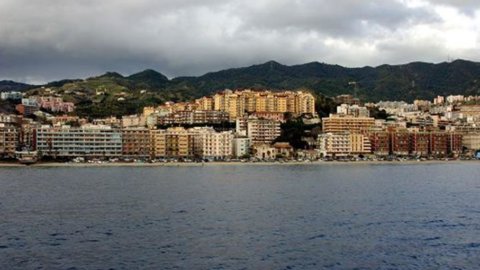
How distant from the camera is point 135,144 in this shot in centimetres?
12925

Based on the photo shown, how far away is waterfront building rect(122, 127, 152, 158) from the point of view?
12862 cm

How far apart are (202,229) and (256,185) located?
30775 millimetres

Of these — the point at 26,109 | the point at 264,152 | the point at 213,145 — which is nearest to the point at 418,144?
the point at 264,152

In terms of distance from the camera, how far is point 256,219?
117 feet

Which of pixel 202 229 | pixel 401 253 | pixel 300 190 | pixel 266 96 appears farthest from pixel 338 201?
pixel 266 96

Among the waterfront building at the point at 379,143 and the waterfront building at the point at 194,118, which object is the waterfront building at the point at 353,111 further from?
the waterfront building at the point at 194,118

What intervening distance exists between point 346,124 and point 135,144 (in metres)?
47.1

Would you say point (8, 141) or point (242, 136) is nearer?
point (8, 141)

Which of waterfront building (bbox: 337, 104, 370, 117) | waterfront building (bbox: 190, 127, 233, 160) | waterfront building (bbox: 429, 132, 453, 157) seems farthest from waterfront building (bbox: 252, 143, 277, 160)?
waterfront building (bbox: 429, 132, 453, 157)

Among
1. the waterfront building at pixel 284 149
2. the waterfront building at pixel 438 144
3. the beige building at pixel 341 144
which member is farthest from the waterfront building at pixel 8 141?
the waterfront building at pixel 438 144

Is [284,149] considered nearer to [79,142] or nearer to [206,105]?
[79,142]

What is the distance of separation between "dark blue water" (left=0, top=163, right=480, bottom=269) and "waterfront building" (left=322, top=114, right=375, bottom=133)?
8597cm

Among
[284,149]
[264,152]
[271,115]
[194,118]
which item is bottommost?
[264,152]

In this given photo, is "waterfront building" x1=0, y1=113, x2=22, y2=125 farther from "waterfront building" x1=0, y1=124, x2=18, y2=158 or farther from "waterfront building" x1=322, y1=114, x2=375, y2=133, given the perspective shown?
"waterfront building" x1=322, y1=114, x2=375, y2=133
